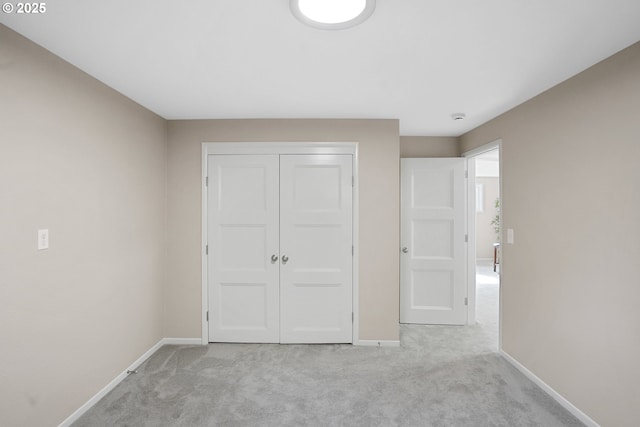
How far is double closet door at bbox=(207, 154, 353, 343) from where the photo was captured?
304 cm

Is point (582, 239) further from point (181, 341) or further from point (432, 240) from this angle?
point (181, 341)

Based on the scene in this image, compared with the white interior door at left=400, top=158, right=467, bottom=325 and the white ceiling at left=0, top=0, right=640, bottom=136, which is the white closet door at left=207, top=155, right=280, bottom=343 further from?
the white interior door at left=400, top=158, right=467, bottom=325

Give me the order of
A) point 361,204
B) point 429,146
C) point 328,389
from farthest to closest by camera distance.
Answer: point 429,146, point 361,204, point 328,389

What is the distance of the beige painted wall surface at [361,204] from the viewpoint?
3010 millimetres

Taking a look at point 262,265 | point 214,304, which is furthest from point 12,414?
point 262,265

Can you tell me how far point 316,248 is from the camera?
3.06 meters

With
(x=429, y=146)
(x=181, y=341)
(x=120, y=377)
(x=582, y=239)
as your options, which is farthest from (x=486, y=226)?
(x=120, y=377)

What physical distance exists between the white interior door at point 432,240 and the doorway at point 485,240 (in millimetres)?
143

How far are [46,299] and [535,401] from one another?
11.0ft

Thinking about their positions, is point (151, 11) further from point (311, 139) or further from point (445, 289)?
point (445, 289)

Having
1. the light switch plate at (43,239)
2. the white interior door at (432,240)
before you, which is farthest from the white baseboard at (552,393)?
the light switch plate at (43,239)

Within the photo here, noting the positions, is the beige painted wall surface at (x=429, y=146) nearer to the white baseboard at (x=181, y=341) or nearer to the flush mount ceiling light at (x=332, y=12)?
the flush mount ceiling light at (x=332, y=12)

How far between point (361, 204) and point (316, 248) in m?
0.65

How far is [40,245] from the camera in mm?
1714
